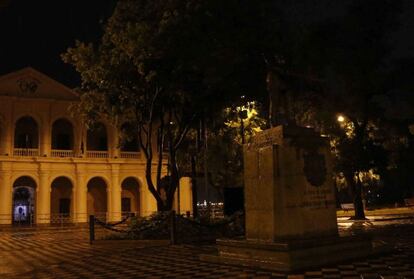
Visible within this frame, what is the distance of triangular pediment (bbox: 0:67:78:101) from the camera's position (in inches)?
1355

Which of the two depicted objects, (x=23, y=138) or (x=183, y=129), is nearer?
(x=183, y=129)

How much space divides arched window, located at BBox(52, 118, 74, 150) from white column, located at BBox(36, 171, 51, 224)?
9.96 feet

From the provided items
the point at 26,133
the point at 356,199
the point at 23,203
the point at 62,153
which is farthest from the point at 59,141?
the point at 356,199

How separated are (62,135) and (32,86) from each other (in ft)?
14.2

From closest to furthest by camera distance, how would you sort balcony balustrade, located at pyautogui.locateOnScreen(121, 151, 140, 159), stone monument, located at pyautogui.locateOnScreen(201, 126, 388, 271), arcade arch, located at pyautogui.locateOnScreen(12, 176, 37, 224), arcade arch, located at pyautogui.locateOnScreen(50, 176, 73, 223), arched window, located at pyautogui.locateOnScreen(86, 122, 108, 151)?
1. stone monument, located at pyautogui.locateOnScreen(201, 126, 388, 271)
2. arcade arch, located at pyautogui.locateOnScreen(12, 176, 37, 224)
3. arcade arch, located at pyautogui.locateOnScreen(50, 176, 73, 223)
4. balcony balustrade, located at pyautogui.locateOnScreen(121, 151, 140, 159)
5. arched window, located at pyautogui.locateOnScreen(86, 122, 108, 151)

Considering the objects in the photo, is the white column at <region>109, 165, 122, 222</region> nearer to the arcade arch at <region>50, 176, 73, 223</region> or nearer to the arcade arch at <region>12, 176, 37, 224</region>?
the arcade arch at <region>50, 176, 73, 223</region>

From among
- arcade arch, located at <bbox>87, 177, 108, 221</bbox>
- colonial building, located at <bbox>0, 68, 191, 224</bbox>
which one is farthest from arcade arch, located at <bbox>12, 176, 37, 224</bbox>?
arcade arch, located at <bbox>87, 177, 108, 221</bbox>

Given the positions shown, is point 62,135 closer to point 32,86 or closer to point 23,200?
point 32,86

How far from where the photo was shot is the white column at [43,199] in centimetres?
3414

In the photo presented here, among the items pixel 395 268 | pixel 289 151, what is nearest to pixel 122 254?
pixel 289 151

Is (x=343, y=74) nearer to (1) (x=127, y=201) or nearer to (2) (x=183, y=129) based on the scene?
(2) (x=183, y=129)

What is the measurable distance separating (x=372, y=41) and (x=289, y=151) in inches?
597

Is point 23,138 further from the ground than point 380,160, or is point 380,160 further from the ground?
point 23,138

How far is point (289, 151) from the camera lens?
29.3ft
